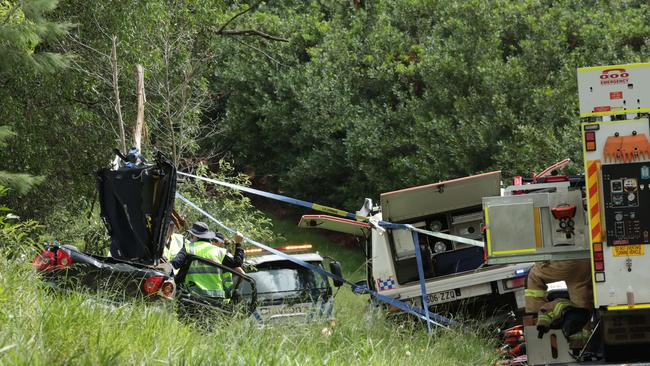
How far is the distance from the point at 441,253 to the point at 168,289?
5.64 meters

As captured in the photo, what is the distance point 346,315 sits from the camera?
11141 millimetres

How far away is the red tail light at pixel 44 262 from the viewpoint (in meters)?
9.67

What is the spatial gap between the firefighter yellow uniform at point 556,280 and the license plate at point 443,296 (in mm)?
2644

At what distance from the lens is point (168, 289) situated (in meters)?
9.88

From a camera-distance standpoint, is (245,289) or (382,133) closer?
(245,289)

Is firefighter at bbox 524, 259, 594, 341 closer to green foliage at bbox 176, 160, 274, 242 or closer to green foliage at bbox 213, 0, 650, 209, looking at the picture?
green foliage at bbox 176, 160, 274, 242

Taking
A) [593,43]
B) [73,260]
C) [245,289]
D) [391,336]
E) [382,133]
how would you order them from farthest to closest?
[382,133]
[593,43]
[245,289]
[391,336]
[73,260]

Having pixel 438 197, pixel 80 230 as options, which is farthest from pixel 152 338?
pixel 80 230

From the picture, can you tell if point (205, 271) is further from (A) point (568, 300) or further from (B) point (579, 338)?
(B) point (579, 338)

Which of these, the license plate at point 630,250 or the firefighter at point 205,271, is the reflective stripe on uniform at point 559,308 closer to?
the license plate at point 630,250

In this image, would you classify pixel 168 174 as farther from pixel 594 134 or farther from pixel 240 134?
pixel 240 134

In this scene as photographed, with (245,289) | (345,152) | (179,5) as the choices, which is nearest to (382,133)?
(345,152)

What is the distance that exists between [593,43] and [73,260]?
73.5ft

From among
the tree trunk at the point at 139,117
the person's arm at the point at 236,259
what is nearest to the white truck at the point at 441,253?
the person's arm at the point at 236,259
